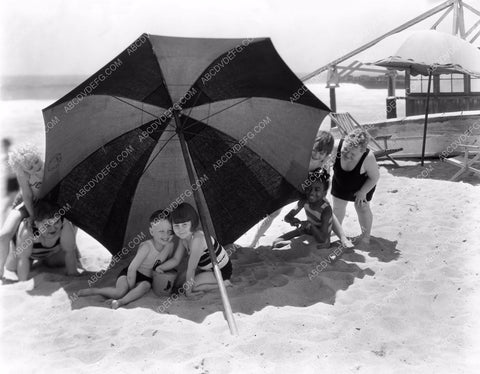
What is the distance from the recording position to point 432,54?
28.0 ft

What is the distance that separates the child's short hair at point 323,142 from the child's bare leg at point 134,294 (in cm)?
188

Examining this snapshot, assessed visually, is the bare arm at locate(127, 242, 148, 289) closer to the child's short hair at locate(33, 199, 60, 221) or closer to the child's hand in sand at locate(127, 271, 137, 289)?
the child's hand in sand at locate(127, 271, 137, 289)

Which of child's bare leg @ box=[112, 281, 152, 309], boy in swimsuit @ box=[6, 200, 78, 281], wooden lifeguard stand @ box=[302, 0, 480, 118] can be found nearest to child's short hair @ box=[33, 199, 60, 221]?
boy in swimsuit @ box=[6, 200, 78, 281]

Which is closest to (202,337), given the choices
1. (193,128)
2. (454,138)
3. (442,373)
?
(442,373)

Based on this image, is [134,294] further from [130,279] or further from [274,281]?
[274,281]

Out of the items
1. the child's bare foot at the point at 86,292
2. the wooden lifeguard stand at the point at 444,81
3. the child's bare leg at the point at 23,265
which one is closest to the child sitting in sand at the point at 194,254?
the child's bare foot at the point at 86,292

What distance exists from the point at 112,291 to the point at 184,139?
1259 mm

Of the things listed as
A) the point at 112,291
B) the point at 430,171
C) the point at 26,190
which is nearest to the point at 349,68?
the point at 430,171

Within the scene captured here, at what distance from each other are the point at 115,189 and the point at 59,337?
48.9 inches

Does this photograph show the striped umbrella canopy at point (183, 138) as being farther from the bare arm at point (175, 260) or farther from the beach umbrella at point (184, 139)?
the bare arm at point (175, 260)

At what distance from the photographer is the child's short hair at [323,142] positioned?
4.52 meters

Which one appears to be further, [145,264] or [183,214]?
[145,264]

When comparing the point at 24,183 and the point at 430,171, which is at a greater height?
the point at 24,183

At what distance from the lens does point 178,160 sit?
13.6ft
